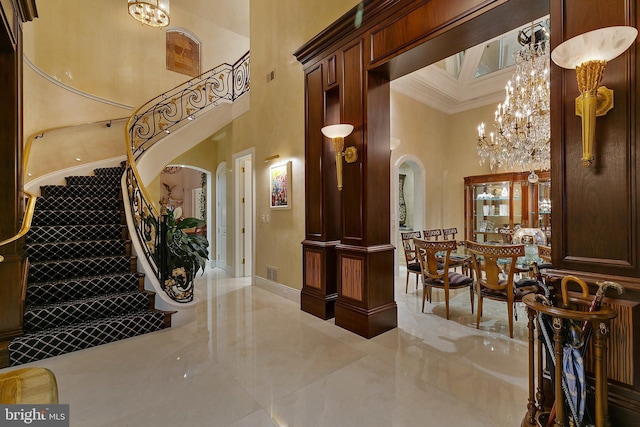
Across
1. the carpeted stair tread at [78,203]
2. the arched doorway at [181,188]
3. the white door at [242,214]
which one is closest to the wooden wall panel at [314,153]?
the white door at [242,214]

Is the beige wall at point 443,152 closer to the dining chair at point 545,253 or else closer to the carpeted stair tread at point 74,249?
the dining chair at point 545,253

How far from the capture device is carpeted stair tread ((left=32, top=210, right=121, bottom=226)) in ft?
12.8

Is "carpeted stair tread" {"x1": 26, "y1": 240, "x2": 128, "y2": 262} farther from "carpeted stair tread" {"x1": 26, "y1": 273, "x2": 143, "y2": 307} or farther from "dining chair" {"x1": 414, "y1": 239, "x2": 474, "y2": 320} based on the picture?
"dining chair" {"x1": 414, "y1": 239, "x2": 474, "y2": 320}

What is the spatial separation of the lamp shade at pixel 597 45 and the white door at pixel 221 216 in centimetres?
654

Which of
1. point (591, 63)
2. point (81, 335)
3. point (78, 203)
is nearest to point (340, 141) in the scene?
point (591, 63)

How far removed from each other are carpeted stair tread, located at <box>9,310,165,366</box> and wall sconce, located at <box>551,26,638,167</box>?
4104mm

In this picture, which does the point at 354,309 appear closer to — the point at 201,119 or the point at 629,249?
the point at 629,249

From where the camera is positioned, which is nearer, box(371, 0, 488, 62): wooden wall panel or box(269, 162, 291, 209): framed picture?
box(371, 0, 488, 62): wooden wall panel

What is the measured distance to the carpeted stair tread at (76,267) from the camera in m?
3.28

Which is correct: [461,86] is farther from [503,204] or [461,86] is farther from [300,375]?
[300,375]

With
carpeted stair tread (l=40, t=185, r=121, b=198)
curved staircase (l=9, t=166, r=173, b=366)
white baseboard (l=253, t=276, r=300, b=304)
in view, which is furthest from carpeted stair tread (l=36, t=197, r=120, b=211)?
white baseboard (l=253, t=276, r=300, b=304)

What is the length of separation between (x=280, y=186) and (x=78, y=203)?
3.08m

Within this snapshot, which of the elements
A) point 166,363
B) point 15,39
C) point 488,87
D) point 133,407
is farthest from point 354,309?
point 488,87

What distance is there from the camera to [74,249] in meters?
3.66
